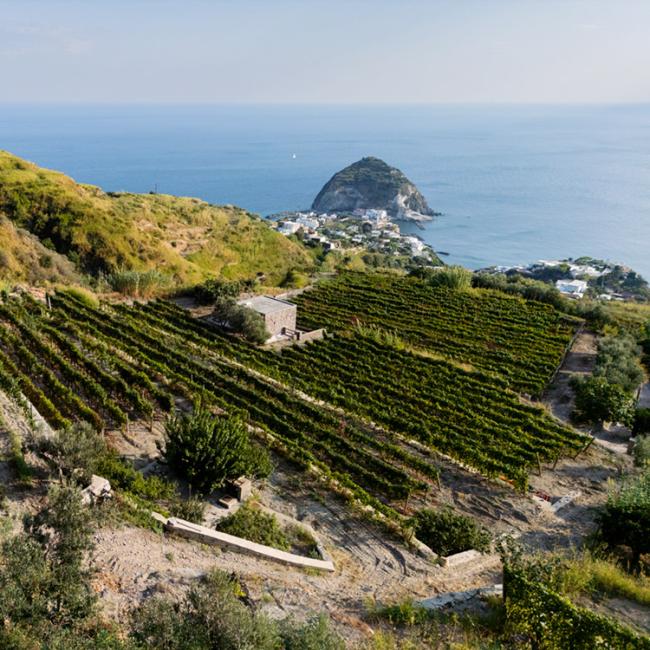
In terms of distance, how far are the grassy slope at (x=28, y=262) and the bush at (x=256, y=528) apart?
27.2 m

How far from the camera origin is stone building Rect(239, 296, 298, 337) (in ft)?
96.8

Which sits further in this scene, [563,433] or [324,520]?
[563,433]

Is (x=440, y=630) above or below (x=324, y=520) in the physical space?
above

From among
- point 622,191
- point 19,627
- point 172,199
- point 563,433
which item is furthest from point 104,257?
point 622,191

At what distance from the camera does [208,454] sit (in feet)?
42.4

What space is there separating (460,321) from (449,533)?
79.6ft

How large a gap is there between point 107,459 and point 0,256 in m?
26.9

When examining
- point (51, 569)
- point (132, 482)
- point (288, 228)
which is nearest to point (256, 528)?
point (132, 482)

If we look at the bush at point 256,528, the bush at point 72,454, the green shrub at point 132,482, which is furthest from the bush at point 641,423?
the bush at point 72,454

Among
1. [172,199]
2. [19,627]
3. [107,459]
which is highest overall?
[172,199]

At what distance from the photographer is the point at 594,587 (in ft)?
34.1

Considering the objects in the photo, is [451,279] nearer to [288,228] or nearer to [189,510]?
[189,510]

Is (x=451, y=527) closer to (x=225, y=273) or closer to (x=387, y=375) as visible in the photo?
(x=387, y=375)

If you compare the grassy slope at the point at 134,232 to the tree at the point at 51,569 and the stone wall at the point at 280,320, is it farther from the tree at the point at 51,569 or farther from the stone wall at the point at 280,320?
the tree at the point at 51,569
